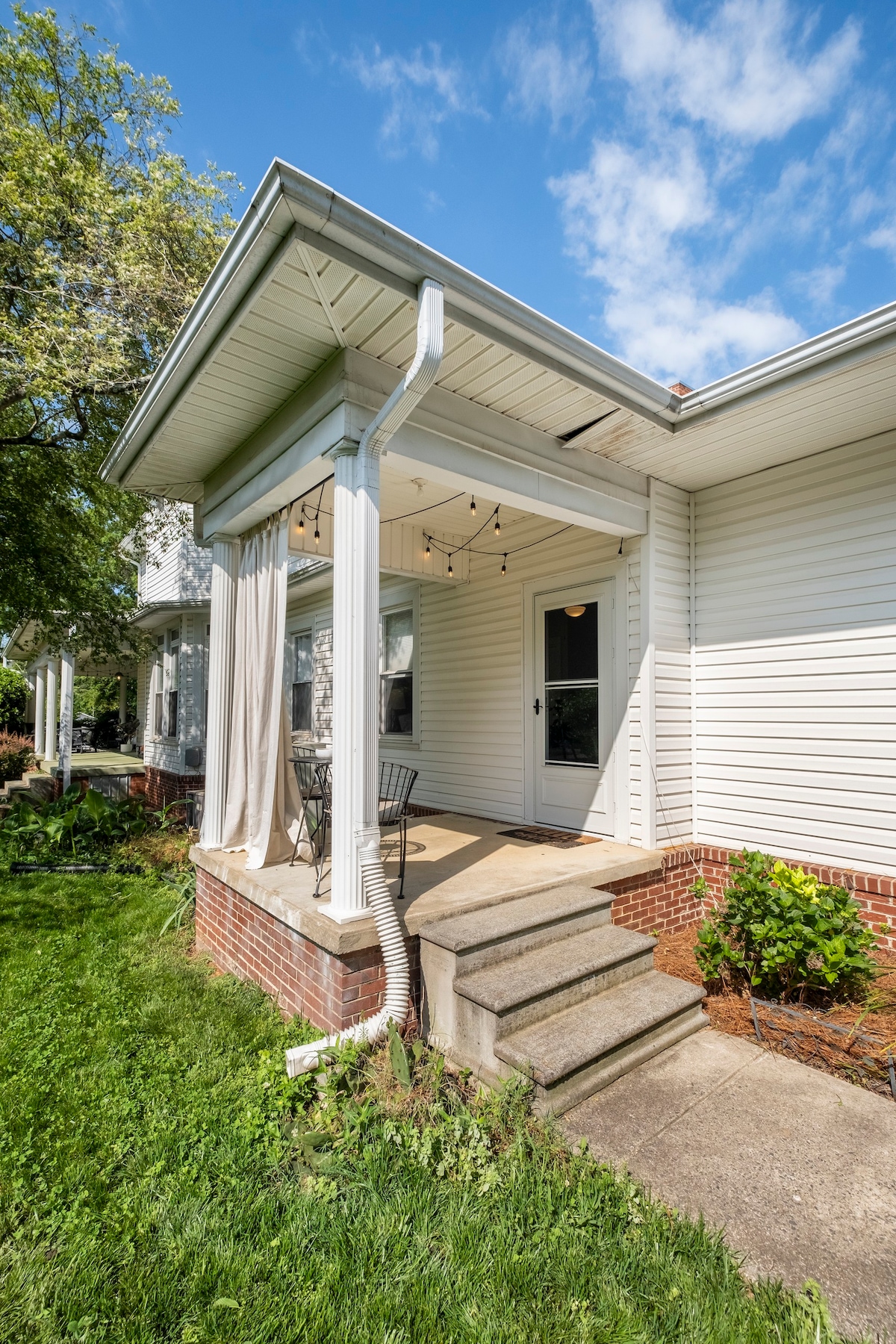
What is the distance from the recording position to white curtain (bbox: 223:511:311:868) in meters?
4.17

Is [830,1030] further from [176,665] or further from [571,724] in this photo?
[176,665]

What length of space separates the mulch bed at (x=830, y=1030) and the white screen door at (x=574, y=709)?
1.75 metres

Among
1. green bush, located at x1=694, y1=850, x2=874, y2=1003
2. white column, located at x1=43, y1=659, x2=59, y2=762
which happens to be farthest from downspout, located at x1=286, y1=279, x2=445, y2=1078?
white column, located at x1=43, y1=659, x2=59, y2=762

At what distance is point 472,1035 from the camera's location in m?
2.84

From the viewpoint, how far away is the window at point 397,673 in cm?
768

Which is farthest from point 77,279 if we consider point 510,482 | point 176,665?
point 510,482

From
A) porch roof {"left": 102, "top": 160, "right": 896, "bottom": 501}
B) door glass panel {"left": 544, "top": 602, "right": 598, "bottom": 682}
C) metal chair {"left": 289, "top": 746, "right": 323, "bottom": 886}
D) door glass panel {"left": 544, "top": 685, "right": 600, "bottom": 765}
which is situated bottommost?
metal chair {"left": 289, "top": 746, "right": 323, "bottom": 886}

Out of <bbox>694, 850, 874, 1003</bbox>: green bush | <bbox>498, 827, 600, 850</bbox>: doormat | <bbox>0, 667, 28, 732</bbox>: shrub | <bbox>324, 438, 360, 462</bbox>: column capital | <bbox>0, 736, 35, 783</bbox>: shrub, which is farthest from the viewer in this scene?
<bbox>0, 667, 28, 732</bbox>: shrub

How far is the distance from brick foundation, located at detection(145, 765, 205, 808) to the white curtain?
5259mm

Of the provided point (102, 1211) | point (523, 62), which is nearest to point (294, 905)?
point (102, 1211)

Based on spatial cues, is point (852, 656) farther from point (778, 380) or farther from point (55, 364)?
point (55, 364)

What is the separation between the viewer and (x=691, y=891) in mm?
4836

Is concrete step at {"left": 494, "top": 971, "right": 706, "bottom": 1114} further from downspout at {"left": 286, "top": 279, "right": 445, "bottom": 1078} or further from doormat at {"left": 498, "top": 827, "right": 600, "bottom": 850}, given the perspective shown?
doormat at {"left": 498, "top": 827, "right": 600, "bottom": 850}

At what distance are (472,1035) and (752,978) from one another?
1.69 meters
